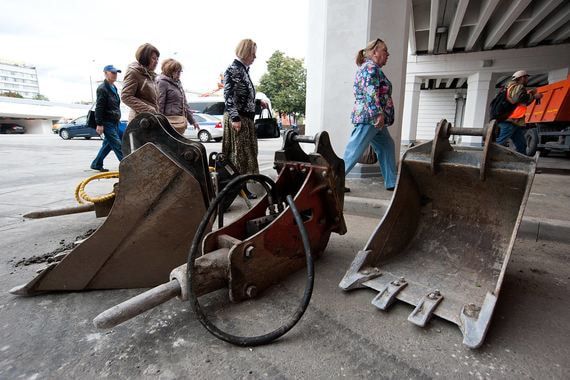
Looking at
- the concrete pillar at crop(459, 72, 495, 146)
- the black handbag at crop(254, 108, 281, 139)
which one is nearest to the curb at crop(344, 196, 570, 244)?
the black handbag at crop(254, 108, 281, 139)

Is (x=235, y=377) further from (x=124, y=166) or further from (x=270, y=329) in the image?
(x=124, y=166)

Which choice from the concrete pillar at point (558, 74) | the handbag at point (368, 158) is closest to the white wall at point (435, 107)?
the concrete pillar at point (558, 74)

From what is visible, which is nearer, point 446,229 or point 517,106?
point 446,229

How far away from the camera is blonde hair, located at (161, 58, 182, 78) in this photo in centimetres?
427

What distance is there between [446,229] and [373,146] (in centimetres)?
214

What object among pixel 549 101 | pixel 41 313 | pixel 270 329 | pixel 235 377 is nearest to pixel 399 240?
pixel 270 329

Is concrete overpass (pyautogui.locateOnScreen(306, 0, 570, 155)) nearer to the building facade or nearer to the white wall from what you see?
the white wall

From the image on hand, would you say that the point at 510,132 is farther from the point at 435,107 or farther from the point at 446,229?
the point at 435,107

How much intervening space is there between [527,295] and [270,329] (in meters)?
1.54

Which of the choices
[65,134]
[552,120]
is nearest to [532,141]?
[552,120]

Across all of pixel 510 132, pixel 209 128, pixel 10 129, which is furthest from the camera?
pixel 10 129

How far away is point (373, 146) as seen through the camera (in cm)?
429

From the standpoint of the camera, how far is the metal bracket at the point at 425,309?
1606 mm

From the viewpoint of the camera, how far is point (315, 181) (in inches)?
85.3
